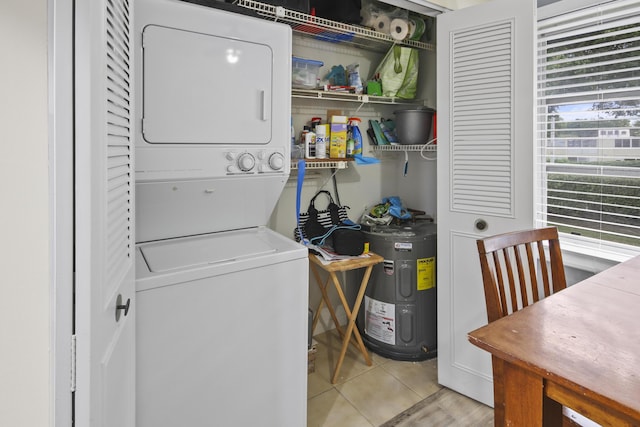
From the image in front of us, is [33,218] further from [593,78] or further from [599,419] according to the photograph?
[593,78]

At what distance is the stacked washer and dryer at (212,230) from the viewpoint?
140 cm

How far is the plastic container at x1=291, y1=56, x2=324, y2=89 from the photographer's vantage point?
234 cm

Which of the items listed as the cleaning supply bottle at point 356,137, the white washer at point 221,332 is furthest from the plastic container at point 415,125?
the white washer at point 221,332

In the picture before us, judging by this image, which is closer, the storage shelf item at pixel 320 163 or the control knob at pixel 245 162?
the control knob at pixel 245 162

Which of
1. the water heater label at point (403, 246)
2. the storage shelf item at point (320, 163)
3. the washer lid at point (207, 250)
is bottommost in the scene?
the water heater label at point (403, 246)

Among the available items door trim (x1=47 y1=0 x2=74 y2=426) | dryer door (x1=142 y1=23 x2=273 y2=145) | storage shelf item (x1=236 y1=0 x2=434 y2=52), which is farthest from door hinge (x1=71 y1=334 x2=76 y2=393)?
storage shelf item (x1=236 y1=0 x2=434 y2=52)

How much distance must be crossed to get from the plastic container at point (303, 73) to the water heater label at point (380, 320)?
1479 millimetres

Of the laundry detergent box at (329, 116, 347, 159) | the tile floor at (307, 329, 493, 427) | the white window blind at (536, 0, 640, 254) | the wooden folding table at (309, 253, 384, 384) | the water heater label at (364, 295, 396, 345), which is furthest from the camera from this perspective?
the water heater label at (364, 295, 396, 345)

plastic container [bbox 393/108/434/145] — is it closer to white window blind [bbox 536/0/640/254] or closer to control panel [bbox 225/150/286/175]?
white window blind [bbox 536/0/640/254]

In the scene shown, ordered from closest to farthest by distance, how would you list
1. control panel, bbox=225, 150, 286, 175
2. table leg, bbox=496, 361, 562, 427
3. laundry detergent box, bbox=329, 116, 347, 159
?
table leg, bbox=496, 361, 562, 427
control panel, bbox=225, 150, 286, 175
laundry detergent box, bbox=329, 116, 347, 159

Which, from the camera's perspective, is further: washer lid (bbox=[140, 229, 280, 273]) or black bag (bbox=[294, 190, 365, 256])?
black bag (bbox=[294, 190, 365, 256])

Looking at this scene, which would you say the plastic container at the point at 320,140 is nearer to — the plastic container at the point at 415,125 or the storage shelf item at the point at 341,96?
the storage shelf item at the point at 341,96

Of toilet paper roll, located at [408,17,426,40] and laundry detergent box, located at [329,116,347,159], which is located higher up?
toilet paper roll, located at [408,17,426,40]

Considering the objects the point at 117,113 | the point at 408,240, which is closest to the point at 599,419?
the point at 117,113
